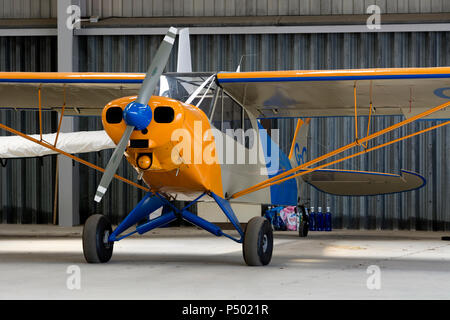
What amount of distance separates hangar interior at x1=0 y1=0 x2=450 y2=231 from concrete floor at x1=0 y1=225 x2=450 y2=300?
468 centimetres

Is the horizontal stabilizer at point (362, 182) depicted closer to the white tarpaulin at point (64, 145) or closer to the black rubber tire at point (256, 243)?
the white tarpaulin at point (64, 145)

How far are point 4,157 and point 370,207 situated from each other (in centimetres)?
826

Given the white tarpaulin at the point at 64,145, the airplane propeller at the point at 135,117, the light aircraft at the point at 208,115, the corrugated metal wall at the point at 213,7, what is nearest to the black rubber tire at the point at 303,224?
the light aircraft at the point at 208,115

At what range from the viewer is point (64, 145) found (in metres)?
14.0

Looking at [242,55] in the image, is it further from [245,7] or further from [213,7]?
[213,7]

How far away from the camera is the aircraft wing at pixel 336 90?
7.54 metres

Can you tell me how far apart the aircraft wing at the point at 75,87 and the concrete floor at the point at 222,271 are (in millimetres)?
2054

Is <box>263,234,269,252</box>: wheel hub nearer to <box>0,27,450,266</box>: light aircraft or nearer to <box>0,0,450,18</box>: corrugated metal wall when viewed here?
<box>0,27,450,266</box>: light aircraft

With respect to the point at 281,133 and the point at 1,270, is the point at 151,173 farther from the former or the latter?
the point at 281,133

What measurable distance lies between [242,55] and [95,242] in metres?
9.37

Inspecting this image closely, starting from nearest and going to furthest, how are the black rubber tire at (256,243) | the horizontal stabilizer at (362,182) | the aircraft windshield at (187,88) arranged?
the black rubber tire at (256,243) → the aircraft windshield at (187,88) → the horizontal stabilizer at (362,182)

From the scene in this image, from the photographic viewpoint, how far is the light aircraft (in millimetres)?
6520

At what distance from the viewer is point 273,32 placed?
51.9ft

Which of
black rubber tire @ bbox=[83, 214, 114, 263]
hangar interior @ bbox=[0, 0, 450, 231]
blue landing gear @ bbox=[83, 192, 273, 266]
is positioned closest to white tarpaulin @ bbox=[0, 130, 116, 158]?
hangar interior @ bbox=[0, 0, 450, 231]
